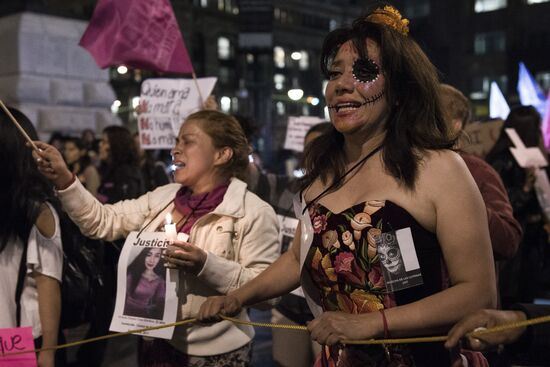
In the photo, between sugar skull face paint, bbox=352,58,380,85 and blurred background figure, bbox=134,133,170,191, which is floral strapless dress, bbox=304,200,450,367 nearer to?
sugar skull face paint, bbox=352,58,380,85

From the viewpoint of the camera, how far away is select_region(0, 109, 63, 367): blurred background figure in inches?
124

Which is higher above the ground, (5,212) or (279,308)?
(5,212)

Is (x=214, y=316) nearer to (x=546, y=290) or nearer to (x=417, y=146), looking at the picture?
(x=417, y=146)

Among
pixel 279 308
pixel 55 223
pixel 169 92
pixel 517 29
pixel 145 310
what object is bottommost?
pixel 279 308

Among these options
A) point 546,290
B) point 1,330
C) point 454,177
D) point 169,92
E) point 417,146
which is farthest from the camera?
point 546,290

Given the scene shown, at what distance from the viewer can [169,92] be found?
708 cm

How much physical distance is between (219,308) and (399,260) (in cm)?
80

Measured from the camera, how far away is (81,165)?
9406 millimetres

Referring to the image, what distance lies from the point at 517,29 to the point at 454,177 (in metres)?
60.4

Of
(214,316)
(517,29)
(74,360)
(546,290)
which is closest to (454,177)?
(214,316)

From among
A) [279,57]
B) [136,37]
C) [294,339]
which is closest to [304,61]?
[279,57]

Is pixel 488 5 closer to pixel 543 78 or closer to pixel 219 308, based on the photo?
pixel 543 78

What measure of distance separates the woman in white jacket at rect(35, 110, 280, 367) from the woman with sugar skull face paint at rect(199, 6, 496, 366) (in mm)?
741

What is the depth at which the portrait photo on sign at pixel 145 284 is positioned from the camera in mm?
3229
